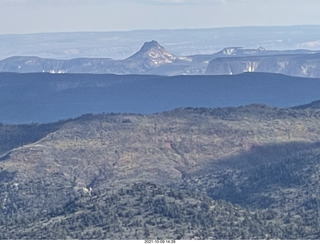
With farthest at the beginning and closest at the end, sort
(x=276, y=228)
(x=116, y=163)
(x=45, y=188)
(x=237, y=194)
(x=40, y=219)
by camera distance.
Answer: (x=116, y=163)
(x=45, y=188)
(x=237, y=194)
(x=40, y=219)
(x=276, y=228)

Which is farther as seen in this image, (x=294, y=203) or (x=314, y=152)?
(x=314, y=152)

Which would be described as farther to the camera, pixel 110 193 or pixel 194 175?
pixel 194 175

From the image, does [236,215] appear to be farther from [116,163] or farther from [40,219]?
[116,163]

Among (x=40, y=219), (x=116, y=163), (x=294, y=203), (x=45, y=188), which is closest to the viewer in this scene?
(x=40, y=219)

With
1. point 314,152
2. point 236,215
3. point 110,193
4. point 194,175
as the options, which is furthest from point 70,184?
point 236,215

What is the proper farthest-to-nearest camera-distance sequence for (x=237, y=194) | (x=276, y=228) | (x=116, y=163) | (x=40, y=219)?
(x=116, y=163)
(x=237, y=194)
(x=40, y=219)
(x=276, y=228)

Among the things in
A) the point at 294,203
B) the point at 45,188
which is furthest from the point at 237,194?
the point at 45,188

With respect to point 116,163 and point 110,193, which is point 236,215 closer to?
point 110,193

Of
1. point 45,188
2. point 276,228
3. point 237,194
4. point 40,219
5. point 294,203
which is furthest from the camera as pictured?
point 45,188
